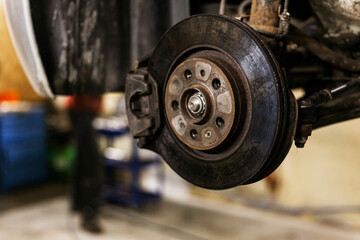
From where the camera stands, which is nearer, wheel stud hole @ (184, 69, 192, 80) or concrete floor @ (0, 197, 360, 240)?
wheel stud hole @ (184, 69, 192, 80)

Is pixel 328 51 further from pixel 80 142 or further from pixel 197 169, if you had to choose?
pixel 80 142

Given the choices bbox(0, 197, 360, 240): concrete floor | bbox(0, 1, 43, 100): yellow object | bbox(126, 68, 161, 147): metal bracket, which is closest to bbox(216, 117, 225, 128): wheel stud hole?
bbox(126, 68, 161, 147): metal bracket

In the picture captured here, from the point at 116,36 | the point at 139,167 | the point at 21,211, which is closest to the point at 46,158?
the point at 21,211

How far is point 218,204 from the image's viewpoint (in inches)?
121

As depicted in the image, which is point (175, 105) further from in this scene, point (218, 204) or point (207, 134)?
point (218, 204)

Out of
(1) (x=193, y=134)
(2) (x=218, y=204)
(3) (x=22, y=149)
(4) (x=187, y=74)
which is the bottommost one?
(2) (x=218, y=204)

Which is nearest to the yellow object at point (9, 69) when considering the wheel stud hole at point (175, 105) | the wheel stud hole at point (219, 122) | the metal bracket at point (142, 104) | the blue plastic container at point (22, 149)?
the metal bracket at point (142, 104)

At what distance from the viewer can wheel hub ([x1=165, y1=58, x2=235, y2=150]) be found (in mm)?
614

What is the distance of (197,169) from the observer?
67cm

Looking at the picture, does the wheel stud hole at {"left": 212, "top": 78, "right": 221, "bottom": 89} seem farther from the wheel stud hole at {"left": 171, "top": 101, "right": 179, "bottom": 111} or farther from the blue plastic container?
Result: the blue plastic container

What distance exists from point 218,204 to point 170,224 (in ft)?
1.76

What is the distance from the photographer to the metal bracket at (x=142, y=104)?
73 centimetres

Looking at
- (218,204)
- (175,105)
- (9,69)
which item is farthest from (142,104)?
→ (218,204)

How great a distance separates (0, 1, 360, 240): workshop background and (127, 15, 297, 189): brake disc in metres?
1.64
